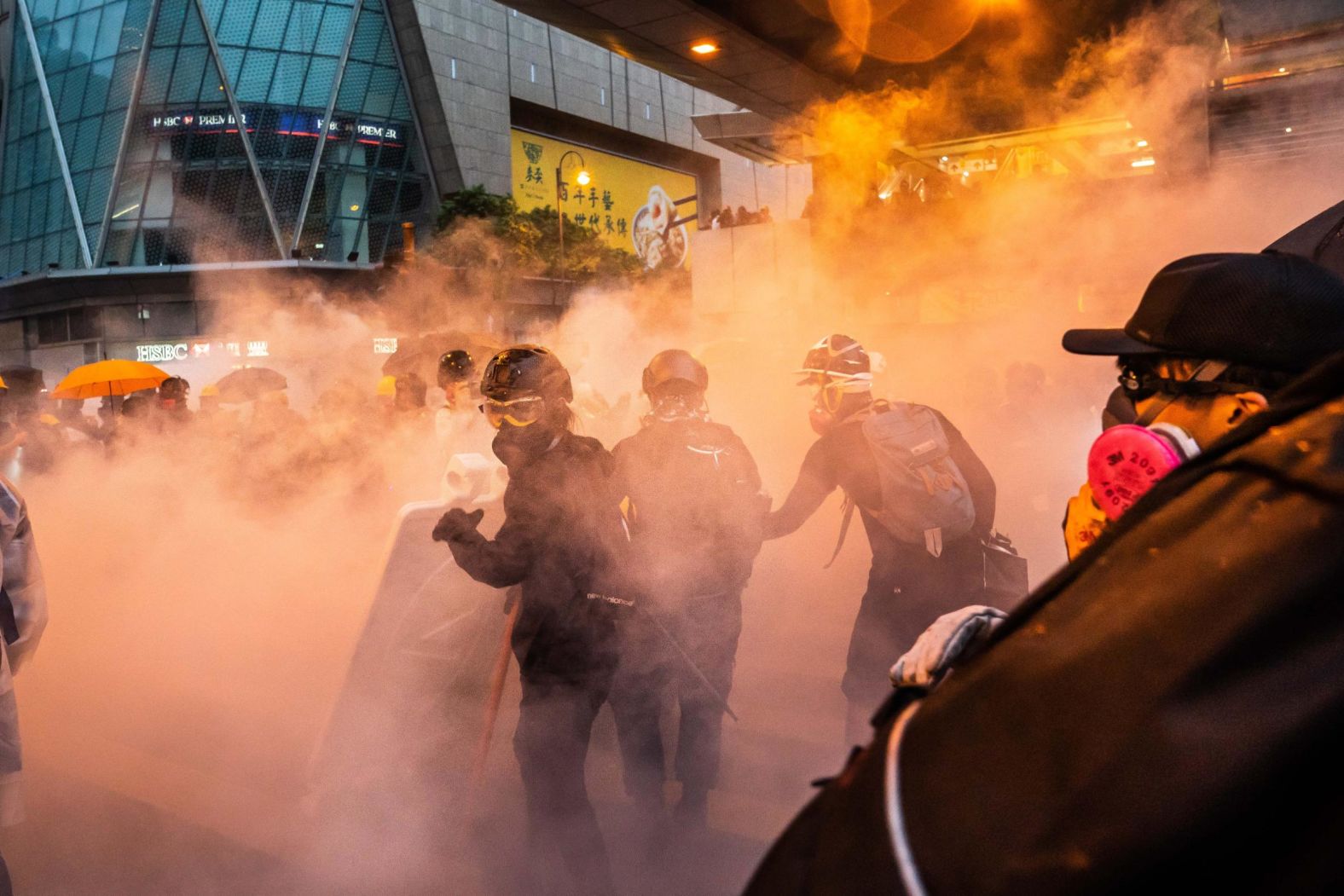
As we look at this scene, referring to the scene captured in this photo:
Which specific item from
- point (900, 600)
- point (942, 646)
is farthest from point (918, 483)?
point (942, 646)

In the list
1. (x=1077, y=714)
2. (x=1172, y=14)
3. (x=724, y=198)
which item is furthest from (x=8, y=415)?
(x=724, y=198)

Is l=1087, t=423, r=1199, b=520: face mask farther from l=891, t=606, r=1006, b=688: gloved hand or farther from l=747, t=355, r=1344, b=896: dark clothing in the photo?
l=747, t=355, r=1344, b=896: dark clothing

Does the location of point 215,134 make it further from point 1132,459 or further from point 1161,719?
point 1161,719

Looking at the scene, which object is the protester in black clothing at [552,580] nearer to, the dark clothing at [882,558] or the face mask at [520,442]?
the face mask at [520,442]

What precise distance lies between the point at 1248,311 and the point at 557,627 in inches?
78.9

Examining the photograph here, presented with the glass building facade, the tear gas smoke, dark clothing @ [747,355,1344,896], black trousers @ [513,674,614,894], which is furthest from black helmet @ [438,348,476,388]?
A: the glass building facade

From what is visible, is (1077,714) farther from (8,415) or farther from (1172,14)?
(8,415)

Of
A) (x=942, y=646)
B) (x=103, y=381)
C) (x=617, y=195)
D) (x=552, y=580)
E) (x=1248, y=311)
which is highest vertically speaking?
(x=617, y=195)

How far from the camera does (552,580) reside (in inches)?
101

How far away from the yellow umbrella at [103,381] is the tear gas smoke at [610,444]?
204 centimetres

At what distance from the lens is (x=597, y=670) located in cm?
268

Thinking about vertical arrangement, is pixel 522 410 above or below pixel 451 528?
above

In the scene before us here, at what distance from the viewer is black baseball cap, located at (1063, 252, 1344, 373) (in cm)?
102

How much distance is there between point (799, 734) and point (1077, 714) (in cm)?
351
